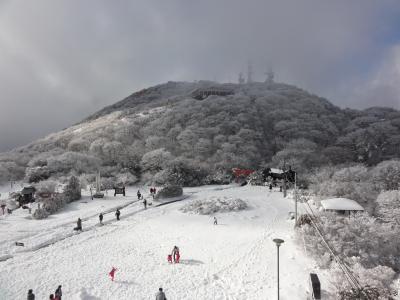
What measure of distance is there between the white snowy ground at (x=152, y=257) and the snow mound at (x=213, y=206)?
1412 millimetres

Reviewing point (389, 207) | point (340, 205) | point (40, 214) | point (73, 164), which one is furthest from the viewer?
point (73, 164)

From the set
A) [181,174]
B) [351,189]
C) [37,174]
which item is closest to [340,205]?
[351,189]

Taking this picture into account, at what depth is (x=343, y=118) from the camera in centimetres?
10319

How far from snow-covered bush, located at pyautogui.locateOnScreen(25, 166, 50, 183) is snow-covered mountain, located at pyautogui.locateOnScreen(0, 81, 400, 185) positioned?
0.17 m

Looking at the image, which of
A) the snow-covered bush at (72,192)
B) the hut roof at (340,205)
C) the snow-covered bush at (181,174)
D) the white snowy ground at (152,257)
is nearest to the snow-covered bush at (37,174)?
the snow-covered bush at (72,192)

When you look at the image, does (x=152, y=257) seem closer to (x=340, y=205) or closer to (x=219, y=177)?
(x=340, y=205)

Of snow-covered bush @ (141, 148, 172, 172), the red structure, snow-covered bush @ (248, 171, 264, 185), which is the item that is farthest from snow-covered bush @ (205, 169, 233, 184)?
snow-covered bush @ (141, 148, 172, 172)

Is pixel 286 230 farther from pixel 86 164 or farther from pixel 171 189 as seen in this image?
pixel 86 164

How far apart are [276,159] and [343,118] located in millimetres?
46869

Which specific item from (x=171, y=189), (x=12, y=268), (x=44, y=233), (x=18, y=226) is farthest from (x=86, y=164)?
(x=12, y=268)

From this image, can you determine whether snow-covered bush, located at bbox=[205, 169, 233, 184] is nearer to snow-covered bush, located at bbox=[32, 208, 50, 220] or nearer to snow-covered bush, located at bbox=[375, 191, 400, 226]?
snow-covered bush, located at bbox=[375, 191, 400, 226]

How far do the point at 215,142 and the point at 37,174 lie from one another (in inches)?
1558

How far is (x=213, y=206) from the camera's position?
36.1m

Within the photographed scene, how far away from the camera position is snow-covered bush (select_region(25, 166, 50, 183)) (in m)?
58.8
